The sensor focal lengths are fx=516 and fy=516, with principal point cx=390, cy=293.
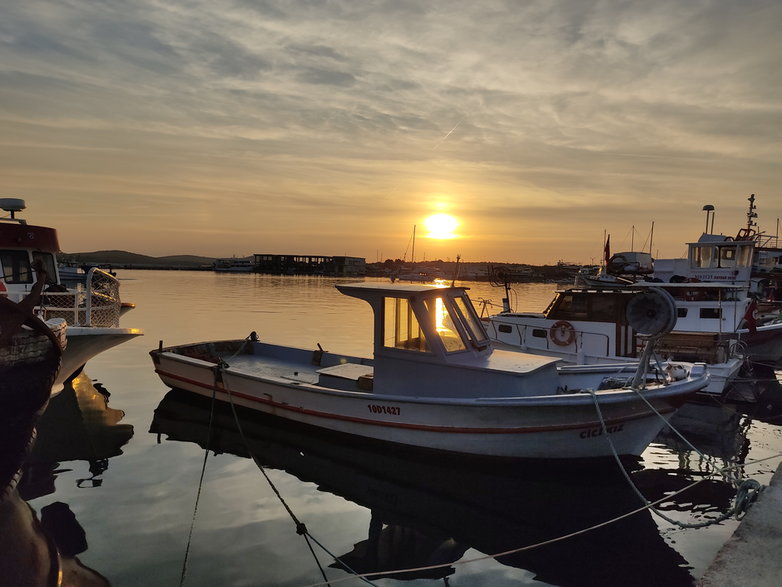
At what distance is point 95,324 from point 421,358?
33.4ft

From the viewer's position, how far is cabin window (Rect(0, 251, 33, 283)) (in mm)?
14141

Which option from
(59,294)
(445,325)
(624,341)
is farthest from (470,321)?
(59,294)

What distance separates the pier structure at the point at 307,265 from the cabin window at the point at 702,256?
449ft

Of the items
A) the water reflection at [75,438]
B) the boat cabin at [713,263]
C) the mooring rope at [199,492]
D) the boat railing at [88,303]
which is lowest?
the water reflection at [75,438]

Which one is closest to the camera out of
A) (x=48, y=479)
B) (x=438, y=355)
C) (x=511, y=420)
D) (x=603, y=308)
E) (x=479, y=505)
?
(x=479, y=505)

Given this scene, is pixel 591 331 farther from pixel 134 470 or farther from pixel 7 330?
pixel 7 330

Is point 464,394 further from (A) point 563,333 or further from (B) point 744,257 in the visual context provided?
(B) point 744,257

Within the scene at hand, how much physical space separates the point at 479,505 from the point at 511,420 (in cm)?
165

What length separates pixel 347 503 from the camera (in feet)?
27.6

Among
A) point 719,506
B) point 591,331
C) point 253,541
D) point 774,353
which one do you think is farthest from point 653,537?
point 774,353

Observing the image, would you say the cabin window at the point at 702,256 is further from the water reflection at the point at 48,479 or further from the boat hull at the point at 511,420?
Result: the water reflection at the point at 48,479

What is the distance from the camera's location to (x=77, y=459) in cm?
988

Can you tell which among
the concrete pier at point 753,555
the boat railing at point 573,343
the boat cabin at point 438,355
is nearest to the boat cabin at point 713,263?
the boat railing at point 573,343

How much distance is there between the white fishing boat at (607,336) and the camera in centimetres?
1603
